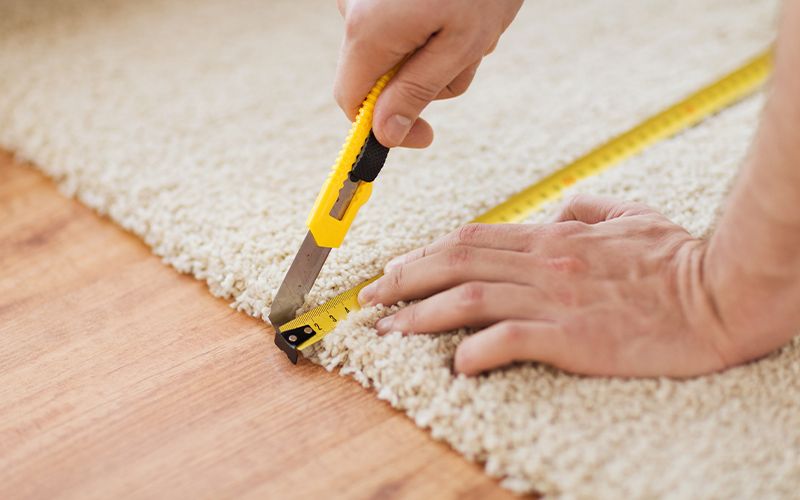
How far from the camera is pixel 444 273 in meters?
0.94

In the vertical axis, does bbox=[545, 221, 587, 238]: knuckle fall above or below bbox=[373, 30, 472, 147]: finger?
below

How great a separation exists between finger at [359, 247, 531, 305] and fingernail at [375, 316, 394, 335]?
0.03m

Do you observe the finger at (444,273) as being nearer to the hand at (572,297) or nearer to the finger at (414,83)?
the hand at (572,297)

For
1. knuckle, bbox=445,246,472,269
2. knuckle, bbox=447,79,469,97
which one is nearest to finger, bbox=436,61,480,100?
knuckle, bbox=447,79,469,97

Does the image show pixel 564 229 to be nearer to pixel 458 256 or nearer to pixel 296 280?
pixel 458 256

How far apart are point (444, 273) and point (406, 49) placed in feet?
0.87

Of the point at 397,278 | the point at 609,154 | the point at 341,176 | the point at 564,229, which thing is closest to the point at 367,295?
the point at 397,278

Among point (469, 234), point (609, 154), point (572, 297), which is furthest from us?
point (609, 154)

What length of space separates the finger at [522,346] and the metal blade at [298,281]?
0.25 meters

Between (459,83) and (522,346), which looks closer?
(522,346)

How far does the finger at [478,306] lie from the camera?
2.87 ft

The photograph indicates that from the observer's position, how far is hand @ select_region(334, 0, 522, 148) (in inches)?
35.6

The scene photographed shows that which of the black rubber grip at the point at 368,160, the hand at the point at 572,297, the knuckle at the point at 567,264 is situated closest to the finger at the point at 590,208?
the hand at the point at 572,297

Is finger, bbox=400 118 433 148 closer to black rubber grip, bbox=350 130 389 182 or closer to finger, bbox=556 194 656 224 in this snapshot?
black rubber grip, bbox=350 130 389 182
